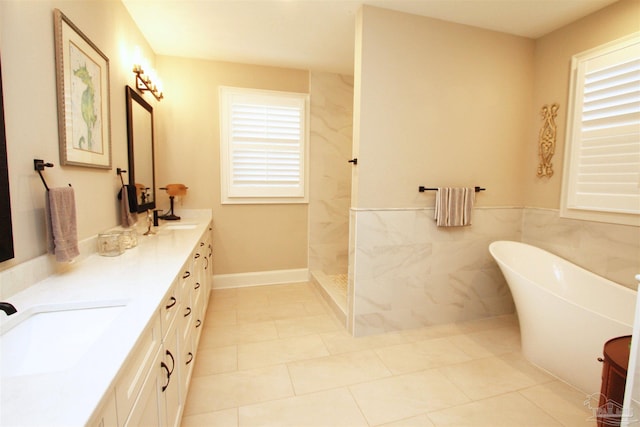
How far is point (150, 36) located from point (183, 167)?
1.31 m

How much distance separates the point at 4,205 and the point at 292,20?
2.37m

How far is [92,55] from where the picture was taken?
5.73 ft

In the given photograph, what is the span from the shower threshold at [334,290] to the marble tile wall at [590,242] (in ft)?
6.46

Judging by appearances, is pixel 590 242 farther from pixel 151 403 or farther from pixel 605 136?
pixel 151 403

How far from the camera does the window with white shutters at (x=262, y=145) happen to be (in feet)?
11.5

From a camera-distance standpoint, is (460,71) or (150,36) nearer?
(460,71)

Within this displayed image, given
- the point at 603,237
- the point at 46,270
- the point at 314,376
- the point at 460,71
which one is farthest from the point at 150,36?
the point at 603,237

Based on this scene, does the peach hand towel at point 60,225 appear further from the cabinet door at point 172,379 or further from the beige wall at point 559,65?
Result: the beige wall at point 559,65

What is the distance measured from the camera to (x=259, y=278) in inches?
148

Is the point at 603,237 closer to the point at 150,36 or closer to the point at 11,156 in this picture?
the point at 11,156

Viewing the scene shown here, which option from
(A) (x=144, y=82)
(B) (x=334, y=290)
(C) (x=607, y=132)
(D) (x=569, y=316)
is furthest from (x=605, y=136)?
(A) (x=144, y=82)

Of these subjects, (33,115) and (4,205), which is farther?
(33,115)

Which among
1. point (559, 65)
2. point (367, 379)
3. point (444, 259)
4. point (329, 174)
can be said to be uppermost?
point (559, 65)

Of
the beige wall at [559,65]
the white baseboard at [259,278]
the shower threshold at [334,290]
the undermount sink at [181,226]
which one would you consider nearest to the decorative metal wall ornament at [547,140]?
the beige wall at [559,65]
